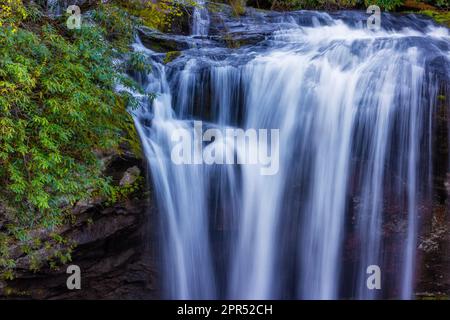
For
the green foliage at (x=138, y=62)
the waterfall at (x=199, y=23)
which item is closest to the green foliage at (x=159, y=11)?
the waterfall at (x=199, y=23)

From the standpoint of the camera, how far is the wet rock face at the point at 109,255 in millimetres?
5707

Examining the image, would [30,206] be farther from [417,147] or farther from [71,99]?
[417,147]

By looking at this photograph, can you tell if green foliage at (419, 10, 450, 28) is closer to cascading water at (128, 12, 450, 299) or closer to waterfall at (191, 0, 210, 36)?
cascading water at (128, 12, 450, 299)

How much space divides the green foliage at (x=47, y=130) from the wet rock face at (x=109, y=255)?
7.2 inches

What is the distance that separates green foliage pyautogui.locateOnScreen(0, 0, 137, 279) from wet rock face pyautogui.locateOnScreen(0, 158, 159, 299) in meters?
0.18

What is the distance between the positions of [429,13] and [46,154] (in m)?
9.78

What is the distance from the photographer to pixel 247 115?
7.41 meters

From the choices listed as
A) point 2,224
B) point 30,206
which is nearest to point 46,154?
point 30,206

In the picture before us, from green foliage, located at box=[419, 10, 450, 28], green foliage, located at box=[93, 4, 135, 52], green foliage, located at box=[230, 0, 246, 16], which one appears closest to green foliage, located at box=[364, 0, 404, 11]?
green foliage, located at box=[419, 10, 450, 28]

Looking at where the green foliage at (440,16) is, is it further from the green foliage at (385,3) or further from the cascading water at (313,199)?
the cascading water at (313,199)

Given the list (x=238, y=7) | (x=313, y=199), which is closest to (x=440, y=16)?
(x=238, y=7)

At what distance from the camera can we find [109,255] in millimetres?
6094

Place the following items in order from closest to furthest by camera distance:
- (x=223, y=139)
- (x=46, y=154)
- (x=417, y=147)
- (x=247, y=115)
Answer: (x=46, y=154) < (x=417, y=147) < (x=223, y=139) < (x=247, y=115)
